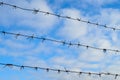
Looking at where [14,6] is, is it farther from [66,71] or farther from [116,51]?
[116,51]

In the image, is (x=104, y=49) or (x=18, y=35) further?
(x=104, y=49)

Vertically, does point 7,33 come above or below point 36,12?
below

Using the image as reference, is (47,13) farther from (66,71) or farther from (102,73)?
(102,73)

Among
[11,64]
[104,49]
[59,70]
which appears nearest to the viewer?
[11,64]

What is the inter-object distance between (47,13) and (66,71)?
261 cm

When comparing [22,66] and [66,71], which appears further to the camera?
[66,71]

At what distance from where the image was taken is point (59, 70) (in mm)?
16938

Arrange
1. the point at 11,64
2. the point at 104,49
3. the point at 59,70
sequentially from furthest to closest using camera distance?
the point at 104,49
the point at 59,70
the point at 11,64

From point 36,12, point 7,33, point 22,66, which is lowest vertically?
point 22,66

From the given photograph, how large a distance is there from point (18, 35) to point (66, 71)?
277cm

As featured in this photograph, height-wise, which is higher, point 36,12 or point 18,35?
point 36,12

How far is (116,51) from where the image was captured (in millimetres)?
18609

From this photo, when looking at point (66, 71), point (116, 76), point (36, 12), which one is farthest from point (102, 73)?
point (36, 12)

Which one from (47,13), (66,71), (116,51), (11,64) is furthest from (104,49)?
(11,64)
